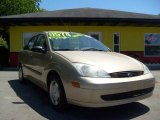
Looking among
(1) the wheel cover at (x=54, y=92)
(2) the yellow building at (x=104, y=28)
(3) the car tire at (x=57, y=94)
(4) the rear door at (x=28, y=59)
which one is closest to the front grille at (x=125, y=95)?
(3) the car tire at (x=57, y=94)

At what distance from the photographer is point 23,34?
1755 centimetres

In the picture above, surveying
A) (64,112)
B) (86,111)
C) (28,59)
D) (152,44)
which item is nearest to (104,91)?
(86,111)

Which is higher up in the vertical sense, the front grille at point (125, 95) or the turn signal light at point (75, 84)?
the turn signal light at point (75, 84)

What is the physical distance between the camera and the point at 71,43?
693 centimetres

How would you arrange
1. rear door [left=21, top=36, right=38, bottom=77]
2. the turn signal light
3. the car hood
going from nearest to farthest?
the turn signal light
the car hood
rear door [left=21, top=36, right=38, bottom=77]

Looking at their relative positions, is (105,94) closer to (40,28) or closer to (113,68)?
(113,68)

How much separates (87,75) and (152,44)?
14358 mm

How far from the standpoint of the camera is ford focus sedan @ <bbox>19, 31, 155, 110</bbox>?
5305mm

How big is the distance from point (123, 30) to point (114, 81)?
13332 millimetres

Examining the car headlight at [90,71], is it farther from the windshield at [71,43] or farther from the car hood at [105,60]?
the windshield at [71,43]

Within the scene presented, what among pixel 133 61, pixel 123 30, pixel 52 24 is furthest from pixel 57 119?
pixel 123 30

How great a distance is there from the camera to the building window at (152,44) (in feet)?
61.9

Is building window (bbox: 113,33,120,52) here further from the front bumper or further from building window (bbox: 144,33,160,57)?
the front bumper

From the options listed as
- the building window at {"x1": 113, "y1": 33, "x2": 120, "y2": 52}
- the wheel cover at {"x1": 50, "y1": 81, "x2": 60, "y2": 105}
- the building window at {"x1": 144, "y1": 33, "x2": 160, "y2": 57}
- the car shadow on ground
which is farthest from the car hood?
the building window at {"x1": 144, "y1": 33, "x2": 160, "y2": 57}
